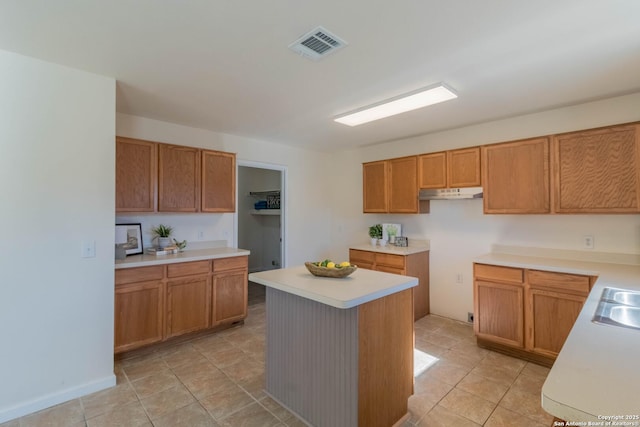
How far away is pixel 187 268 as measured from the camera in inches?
127

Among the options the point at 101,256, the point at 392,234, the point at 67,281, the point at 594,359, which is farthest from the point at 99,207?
the point at 392,234

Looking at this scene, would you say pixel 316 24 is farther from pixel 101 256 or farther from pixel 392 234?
pixel 392 234

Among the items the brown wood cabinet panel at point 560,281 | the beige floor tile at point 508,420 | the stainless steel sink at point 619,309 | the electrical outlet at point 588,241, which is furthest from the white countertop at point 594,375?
the electrical outlet at point 588,241

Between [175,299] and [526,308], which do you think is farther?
[175,299]

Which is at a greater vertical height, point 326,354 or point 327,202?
point 327,202

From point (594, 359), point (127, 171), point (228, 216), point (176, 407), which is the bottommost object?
point (176, 407)

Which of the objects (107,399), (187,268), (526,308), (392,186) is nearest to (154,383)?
(107,399)

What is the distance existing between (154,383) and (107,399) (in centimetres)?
32

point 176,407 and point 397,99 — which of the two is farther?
point 397,99

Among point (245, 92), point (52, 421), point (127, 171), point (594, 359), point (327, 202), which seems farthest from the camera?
point (327, 202)

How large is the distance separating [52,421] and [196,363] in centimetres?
103

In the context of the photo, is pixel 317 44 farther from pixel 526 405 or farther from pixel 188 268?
pixel 526 405

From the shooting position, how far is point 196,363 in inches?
112

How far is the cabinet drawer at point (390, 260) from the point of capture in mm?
3810
